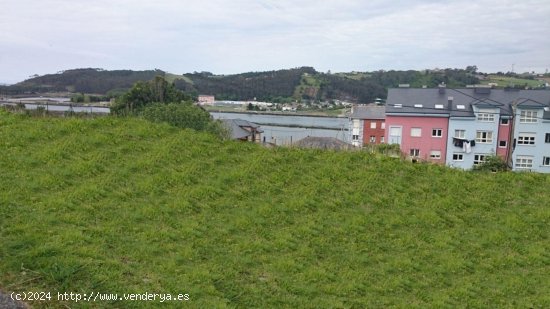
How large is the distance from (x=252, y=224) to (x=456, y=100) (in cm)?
3644

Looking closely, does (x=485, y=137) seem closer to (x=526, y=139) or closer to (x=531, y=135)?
(x=526, y=139)

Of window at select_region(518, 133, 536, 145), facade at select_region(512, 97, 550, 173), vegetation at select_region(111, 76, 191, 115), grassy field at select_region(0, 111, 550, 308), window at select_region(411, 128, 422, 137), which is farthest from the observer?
vegetation at select_region(111, 76, 191, 115)

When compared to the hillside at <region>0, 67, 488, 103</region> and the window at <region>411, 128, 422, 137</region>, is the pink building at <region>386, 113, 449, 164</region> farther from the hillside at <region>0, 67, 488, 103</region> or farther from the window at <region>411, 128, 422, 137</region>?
the hillside at <region>0, 67, 488, 103</region>

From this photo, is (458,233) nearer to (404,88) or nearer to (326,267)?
(326,267)

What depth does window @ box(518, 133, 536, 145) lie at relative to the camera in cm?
3516

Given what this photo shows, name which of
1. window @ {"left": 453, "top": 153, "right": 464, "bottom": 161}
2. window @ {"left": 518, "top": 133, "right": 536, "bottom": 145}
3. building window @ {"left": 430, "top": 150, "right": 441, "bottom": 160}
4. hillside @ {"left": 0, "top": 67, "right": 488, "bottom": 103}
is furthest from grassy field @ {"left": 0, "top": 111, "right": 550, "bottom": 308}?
hillside @ {"left": 0, "top": 67, "right": 488, "bottom": 103}

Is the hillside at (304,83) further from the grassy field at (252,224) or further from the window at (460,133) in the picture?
the grassy field at (252,224)

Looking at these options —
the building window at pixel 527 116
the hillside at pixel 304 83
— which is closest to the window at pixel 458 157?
the building window at pixel 527 116

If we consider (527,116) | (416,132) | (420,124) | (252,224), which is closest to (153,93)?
(416,132)

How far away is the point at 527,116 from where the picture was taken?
1398 inches

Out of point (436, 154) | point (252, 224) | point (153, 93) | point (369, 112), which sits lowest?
point (436, 154)

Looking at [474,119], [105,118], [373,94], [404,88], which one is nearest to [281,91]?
[373,94]

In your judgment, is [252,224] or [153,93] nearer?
[252,224]

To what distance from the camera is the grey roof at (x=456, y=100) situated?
36.2 m
